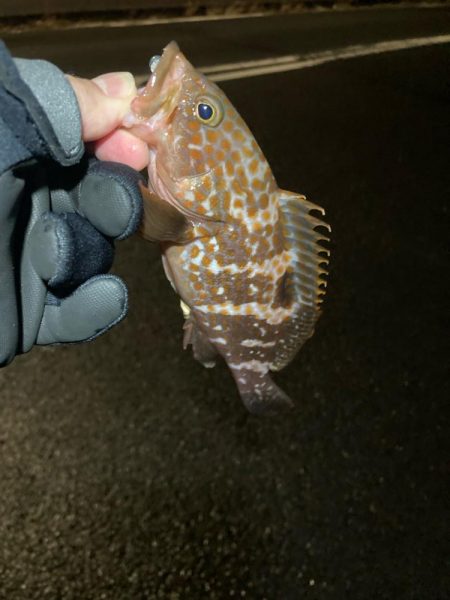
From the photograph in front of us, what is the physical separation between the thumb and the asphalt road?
2.12 meters

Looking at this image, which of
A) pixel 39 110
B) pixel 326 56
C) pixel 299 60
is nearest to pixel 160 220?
pixel 39 110

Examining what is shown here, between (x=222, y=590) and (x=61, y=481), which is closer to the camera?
(x=222, y=590)

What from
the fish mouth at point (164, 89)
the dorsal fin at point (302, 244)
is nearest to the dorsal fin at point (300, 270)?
the dorsal fin at point (302, 244)

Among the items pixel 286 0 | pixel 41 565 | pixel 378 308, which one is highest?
pixel 41 565

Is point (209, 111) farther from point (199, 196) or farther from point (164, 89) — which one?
point (199, 196)

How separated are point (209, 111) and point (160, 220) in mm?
437

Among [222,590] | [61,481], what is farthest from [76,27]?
[222,590]

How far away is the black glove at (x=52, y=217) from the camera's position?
5.97 ft

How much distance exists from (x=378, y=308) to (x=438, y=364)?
1.82 feet

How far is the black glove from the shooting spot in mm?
1818

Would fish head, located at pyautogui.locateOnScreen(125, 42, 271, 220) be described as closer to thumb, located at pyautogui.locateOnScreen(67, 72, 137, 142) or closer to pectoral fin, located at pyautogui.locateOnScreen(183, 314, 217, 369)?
thumb, located at pyautogui.locateOnScreen(67, 72, 137, 142)

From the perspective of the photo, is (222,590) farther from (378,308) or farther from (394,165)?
(394,165)

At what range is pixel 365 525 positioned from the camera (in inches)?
147

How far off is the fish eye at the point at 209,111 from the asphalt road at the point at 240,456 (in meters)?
2.07
